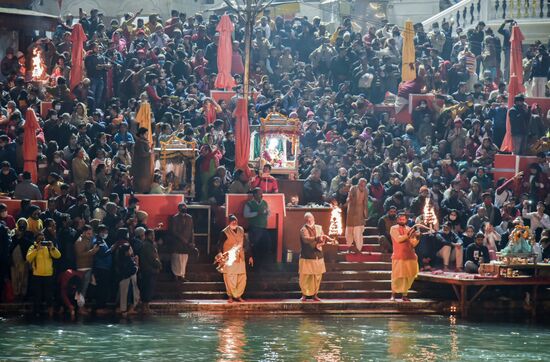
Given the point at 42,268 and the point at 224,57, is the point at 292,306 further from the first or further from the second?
the point at 224,57

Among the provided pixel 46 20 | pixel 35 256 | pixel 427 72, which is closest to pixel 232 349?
pixel 35 256

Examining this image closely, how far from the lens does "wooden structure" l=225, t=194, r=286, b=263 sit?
3156cm

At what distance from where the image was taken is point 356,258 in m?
31.9

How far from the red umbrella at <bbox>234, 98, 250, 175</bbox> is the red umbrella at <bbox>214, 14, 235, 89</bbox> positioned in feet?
22.0

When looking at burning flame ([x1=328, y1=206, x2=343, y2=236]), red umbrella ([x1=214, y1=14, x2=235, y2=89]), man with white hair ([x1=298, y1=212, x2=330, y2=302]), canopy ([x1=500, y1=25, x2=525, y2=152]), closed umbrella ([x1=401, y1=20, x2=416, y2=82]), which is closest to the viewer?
man with white hair ([x1=298, y1=212, x2=330, y2=302])

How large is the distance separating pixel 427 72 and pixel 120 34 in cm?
772

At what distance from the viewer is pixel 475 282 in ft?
99.7

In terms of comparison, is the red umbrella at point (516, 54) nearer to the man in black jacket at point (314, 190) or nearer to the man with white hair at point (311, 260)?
the man in black jacket at point (314, 190)

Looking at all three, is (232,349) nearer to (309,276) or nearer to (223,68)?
(309,276)

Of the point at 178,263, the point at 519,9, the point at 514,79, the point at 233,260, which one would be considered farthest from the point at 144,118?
the point at 519,9

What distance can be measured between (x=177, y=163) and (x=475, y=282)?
6.26m

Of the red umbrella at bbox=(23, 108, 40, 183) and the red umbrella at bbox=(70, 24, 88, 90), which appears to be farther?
the red umbrella at bbox=(70, 24, 88, 90)

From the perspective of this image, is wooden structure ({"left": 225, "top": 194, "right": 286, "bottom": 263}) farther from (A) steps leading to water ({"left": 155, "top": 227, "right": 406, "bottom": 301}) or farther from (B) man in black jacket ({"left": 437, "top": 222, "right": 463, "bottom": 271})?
(B) man in black jacket ({"left": 437, "top": 222, "right": 463, "bottom": 271})

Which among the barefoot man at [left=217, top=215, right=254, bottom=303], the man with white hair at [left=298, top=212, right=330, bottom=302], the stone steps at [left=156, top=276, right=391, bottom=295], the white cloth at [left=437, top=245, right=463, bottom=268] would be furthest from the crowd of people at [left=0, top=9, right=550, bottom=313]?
the man with white hair at [left=298, top=212, right=330, bottom=302]
